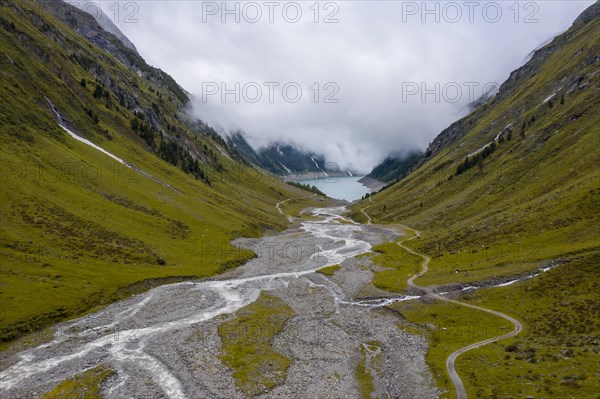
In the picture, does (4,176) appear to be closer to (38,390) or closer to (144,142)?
(38,390)

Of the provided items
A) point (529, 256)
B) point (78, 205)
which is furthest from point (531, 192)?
point (78, 205)

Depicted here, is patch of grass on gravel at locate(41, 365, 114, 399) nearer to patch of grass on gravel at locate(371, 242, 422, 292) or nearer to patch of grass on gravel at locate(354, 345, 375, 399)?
patch of grass on gravel at locate(354, 345, 375, 399)

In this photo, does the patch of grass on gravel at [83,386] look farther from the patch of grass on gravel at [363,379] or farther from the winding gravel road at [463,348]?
the winding gravel road at [463,348]

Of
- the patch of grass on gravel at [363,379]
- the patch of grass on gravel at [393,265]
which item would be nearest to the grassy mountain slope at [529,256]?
the patch of grass on gravel at [393,265]

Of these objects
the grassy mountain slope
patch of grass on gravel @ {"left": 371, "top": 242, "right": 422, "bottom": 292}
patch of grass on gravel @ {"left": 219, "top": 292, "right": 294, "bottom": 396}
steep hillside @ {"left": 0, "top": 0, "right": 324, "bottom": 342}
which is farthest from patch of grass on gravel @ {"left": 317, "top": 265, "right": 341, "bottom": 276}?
patch of grass on gravel @ {"left": 219, "top": 292, "right": 294, "bottom": 396}

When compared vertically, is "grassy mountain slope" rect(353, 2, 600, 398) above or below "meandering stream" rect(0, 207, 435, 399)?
above
